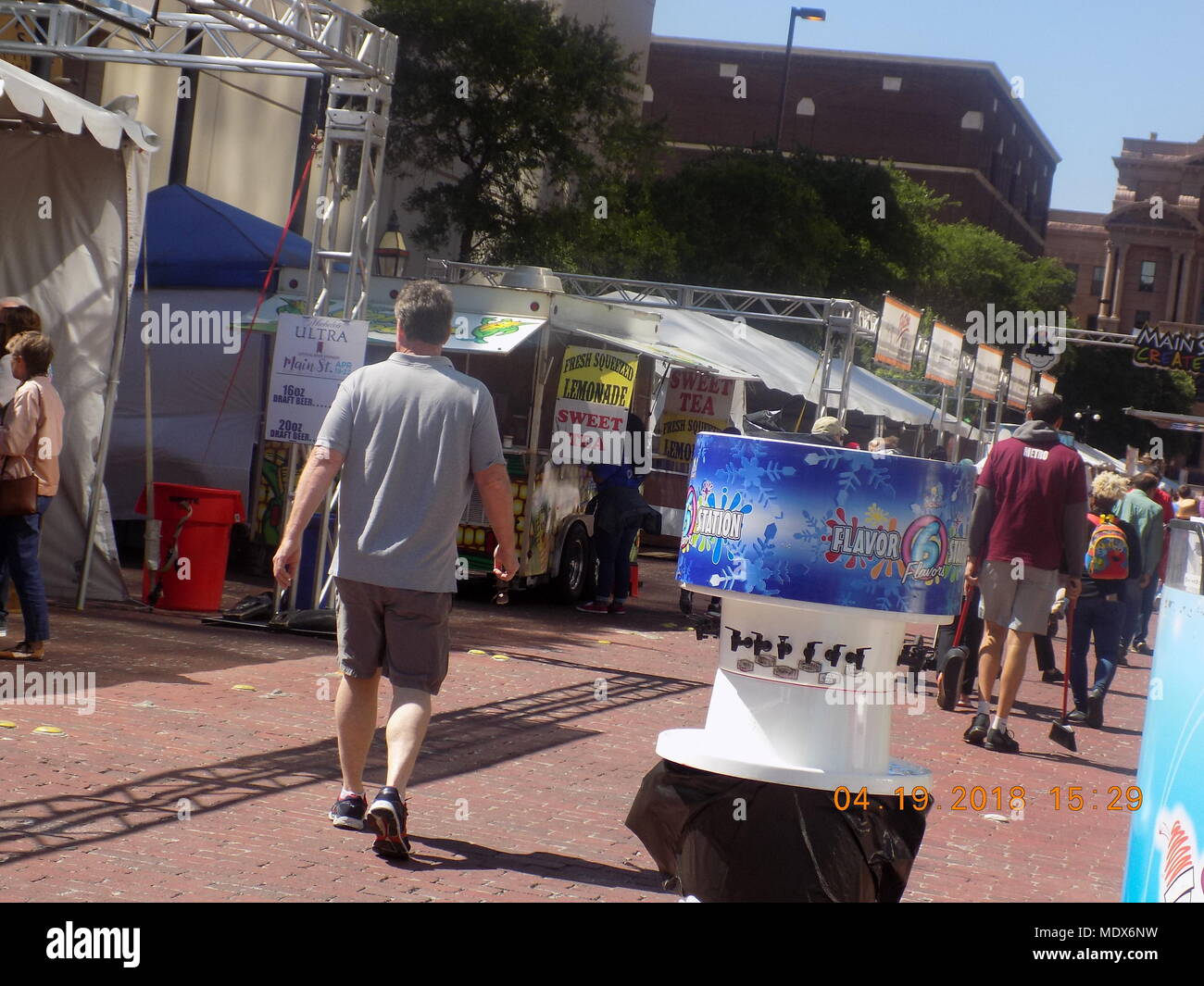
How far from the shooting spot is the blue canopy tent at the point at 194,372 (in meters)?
15.4

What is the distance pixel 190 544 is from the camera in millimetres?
11961

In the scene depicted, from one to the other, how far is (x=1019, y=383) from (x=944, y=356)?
10.5 meters

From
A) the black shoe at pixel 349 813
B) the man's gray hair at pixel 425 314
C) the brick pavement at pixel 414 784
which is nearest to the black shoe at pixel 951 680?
the brick pavement at pixel 414 784

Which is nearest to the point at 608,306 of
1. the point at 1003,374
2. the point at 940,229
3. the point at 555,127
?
the point at 555,127

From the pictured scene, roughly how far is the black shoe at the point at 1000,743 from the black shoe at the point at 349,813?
4.81 m

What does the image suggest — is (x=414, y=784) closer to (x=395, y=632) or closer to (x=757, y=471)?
(x=395, y=632)

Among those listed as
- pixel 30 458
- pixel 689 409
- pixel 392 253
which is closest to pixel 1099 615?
pixel 30 458

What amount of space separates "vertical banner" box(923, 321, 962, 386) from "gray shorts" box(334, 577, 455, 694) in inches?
765

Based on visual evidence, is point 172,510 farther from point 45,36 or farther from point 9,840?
point 9,840

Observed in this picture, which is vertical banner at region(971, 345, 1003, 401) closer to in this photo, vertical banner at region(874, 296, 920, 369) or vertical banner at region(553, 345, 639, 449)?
vertical banner at region(874, 296, 920, 369)

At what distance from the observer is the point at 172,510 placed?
12055mm

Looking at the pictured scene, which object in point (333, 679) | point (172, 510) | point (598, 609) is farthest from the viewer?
point (598, 609)

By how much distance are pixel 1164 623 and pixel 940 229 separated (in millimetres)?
57781

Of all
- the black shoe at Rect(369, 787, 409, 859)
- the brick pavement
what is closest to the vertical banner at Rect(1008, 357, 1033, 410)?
the brick pavement
